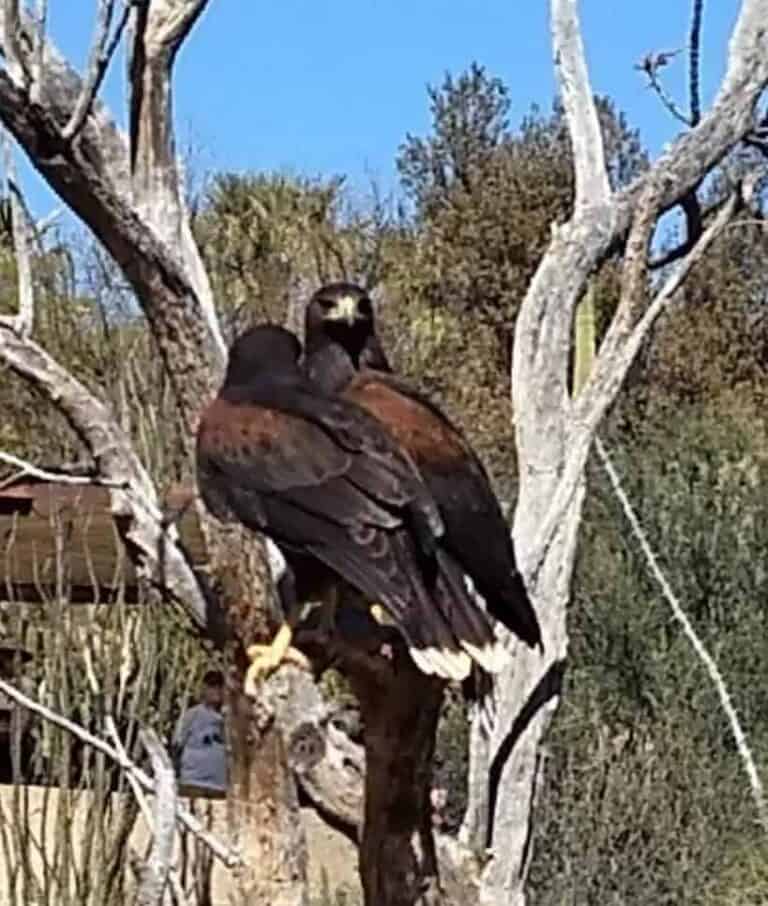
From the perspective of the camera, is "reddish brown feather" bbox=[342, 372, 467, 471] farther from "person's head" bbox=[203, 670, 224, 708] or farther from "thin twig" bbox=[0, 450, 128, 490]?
"person's head" bbox=[203, 670, 224, 708]

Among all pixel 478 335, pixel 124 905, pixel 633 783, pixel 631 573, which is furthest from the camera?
pixel 478 335

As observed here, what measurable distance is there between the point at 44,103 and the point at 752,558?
3.50m

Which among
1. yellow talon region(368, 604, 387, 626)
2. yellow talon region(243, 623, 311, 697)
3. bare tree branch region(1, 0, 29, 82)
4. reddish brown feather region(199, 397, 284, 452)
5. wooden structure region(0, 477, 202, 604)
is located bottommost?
yellow talon region(243, 623, 311, 697)

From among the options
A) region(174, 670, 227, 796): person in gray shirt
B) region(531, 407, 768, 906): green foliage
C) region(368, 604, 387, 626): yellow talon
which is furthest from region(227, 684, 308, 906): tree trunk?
region(531, 407, 768, 906): green foliage

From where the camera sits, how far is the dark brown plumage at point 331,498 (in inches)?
105

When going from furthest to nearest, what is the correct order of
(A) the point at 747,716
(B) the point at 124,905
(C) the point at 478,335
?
(C) the point at 478,335 < (A) the point at 747,716 < (B) the point at 124,905

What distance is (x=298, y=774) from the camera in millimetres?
2797

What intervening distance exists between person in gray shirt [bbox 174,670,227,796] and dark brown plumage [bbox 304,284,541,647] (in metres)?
1.17

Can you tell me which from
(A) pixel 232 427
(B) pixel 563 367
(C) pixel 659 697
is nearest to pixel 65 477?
(A) pixel 232 427

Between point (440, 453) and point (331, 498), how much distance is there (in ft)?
0.61

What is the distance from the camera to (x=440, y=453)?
114 inches

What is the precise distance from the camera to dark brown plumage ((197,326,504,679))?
267cm

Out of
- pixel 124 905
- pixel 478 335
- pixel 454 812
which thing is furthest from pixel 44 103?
pixel 478 335

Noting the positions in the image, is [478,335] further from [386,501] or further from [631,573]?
[386,501]
